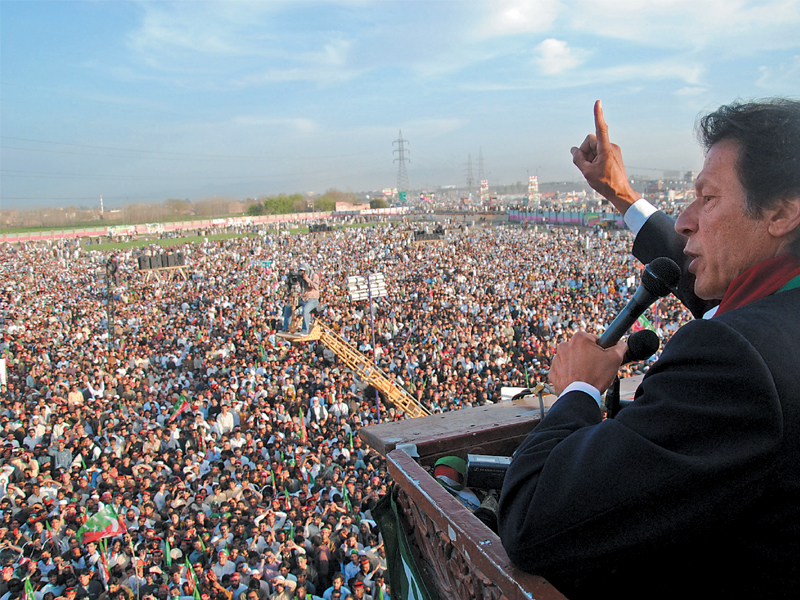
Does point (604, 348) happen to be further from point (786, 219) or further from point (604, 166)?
point (604, 166)

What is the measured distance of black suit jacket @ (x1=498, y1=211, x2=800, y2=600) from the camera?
0.82m

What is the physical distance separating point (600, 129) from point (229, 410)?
8.84 meters

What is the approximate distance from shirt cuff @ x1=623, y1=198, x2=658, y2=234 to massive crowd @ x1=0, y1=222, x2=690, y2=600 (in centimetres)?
292

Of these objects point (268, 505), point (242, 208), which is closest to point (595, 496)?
point (268, 505)

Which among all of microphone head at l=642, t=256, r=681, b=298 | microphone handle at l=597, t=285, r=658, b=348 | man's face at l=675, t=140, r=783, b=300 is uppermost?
man's face at l=675, t=140, r=783, b=300

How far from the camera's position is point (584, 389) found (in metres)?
1.17

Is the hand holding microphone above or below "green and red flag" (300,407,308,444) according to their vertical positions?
above

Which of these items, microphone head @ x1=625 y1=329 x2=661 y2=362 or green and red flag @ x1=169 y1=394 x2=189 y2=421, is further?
green and red flag @ x1=169 y1=394 x2=189 y2=421

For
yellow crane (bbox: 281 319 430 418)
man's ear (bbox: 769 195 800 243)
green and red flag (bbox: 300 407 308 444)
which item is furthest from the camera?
yellow crane (bbox: 281 319 430 418)

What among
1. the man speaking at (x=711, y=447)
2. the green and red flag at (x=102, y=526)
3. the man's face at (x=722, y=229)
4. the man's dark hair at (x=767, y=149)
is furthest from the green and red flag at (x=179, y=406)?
the man's dark hair at (x=767, y=149)

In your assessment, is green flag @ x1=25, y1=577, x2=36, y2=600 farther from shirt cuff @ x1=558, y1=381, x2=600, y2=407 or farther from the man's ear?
the man's ear

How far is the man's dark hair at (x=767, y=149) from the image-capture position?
1002mm

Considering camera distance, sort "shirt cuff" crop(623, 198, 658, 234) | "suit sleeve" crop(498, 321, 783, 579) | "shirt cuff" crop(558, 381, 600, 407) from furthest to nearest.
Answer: "shirt cuff" crop(623, 198, 658, 234)
"shirt cuff" crop(558, 381, 600, 407)
"suit sleeve" crop(498, 321, 783, 579)

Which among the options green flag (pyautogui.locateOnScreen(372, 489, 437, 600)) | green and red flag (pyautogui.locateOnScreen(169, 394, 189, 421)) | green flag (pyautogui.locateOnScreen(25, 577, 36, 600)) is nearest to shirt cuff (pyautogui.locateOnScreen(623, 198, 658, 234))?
green flag (pyautogui.locateOnScreen(372, 489, 437, 600))
